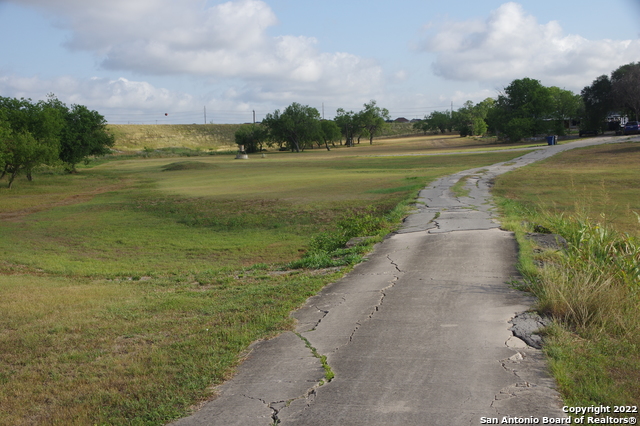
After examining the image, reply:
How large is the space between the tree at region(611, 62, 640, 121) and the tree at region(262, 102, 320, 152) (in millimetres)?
53345

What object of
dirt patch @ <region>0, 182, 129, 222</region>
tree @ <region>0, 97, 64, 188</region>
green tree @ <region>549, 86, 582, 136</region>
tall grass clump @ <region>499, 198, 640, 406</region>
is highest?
green tree @ <region>549, 86, 582, 136</region>

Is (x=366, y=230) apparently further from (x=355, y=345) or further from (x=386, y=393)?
(x=386, y=393)

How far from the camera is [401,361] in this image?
4883 mm

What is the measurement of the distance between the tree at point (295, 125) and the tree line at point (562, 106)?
120 ft

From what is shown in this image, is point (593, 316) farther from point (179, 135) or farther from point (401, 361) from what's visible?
point (179, 135)

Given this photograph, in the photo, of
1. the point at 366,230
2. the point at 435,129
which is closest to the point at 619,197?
the point at 366,230

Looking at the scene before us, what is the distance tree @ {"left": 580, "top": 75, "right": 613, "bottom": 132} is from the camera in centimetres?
7638

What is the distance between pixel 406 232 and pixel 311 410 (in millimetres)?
9300

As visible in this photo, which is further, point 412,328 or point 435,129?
point 435,129

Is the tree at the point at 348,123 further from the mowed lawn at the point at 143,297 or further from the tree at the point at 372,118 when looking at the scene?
the mowed lawn at the point at 143,297

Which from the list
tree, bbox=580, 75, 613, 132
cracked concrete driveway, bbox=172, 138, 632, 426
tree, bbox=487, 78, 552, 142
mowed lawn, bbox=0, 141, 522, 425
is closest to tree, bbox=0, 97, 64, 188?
mowed lawn, bbox=0, 141, 522, 425

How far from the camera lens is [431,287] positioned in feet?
24.9

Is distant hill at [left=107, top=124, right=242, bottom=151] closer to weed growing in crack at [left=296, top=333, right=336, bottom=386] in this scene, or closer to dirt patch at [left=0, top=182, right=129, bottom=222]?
dirt patch at [left=0, top=182, right=129, bottom=222]

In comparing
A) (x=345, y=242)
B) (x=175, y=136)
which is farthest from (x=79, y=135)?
(x=175, y=136)
